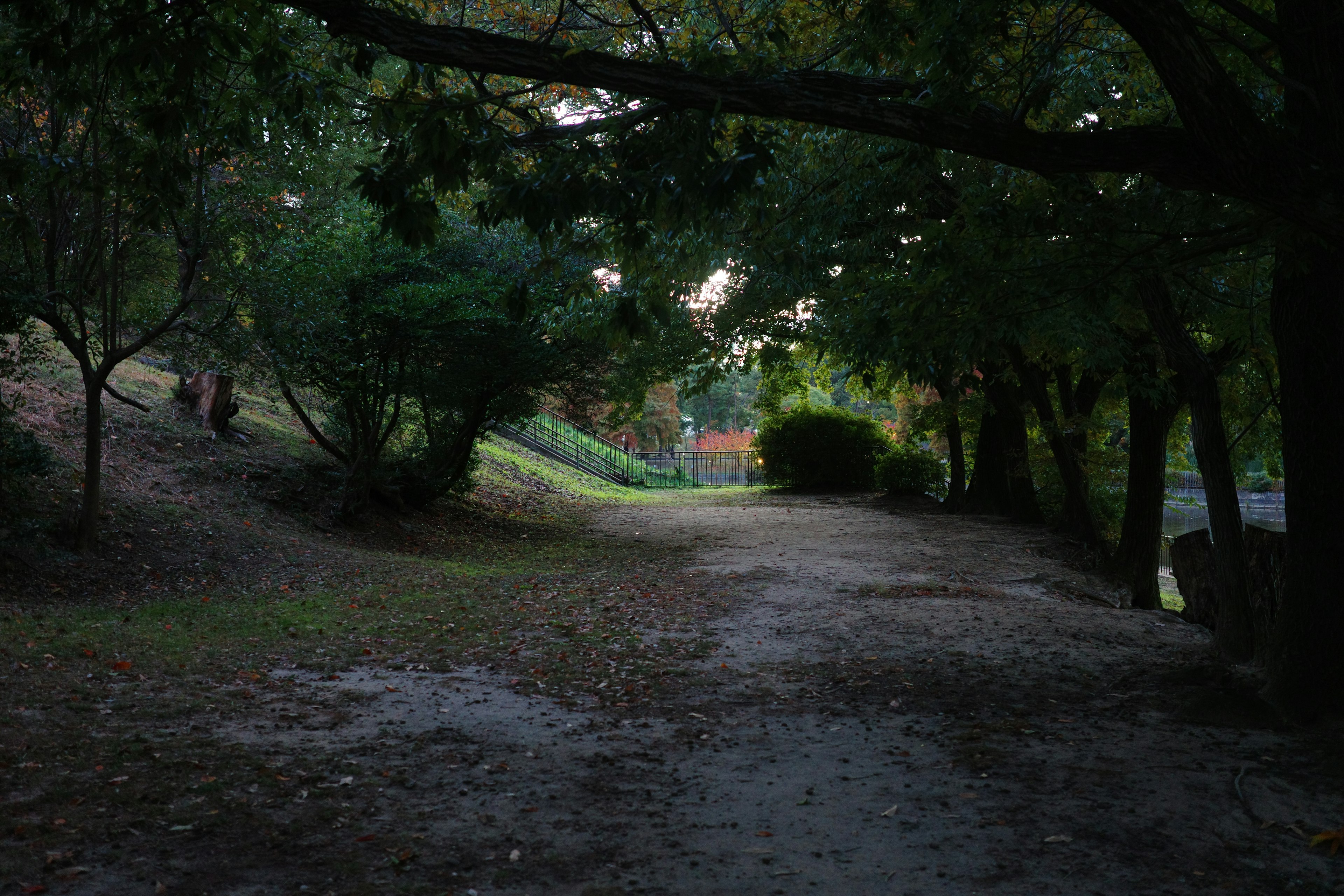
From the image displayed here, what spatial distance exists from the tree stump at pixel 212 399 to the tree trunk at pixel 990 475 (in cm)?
1419

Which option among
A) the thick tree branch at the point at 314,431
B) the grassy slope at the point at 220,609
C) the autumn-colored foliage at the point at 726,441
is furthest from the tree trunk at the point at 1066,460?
the autumn-colored foliage at the point at 726,441

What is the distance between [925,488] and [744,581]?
47.3ft

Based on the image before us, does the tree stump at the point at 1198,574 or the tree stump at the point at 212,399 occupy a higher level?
the tree stump at the point at 212,399

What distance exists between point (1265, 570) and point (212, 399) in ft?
44.9

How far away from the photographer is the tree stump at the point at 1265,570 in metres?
6.98

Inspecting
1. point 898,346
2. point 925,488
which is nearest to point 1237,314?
point 898,346

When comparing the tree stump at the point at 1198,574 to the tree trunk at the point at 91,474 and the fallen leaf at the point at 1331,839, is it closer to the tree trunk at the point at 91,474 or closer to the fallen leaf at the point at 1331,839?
the fallen leaf at the point at 1331,839

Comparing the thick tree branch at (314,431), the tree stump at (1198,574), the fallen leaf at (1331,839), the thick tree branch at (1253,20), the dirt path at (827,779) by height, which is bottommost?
the dirt path at (827,779)

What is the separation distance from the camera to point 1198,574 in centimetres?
1002

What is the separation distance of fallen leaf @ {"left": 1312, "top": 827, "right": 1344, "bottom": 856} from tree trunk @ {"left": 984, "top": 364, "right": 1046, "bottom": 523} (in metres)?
14.0

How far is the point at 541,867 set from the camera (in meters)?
3.51

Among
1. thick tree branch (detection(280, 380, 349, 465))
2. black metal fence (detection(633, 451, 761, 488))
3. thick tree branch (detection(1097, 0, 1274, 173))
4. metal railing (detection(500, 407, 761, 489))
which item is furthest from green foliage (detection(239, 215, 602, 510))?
black metal fence (detection(633, 451, 761, 488))

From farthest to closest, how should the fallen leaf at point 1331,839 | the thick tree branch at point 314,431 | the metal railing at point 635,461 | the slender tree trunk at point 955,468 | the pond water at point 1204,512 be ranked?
the metal railing at point 635,461, the pond water at point 1204,512, the slender tree trunk at point 955,468, the thick tree branch at point 314,431, the fallen leaf at point 1331,839

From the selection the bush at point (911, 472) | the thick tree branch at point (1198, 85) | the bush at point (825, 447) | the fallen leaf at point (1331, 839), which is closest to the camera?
the fallen leaf at point (1331, 839)
